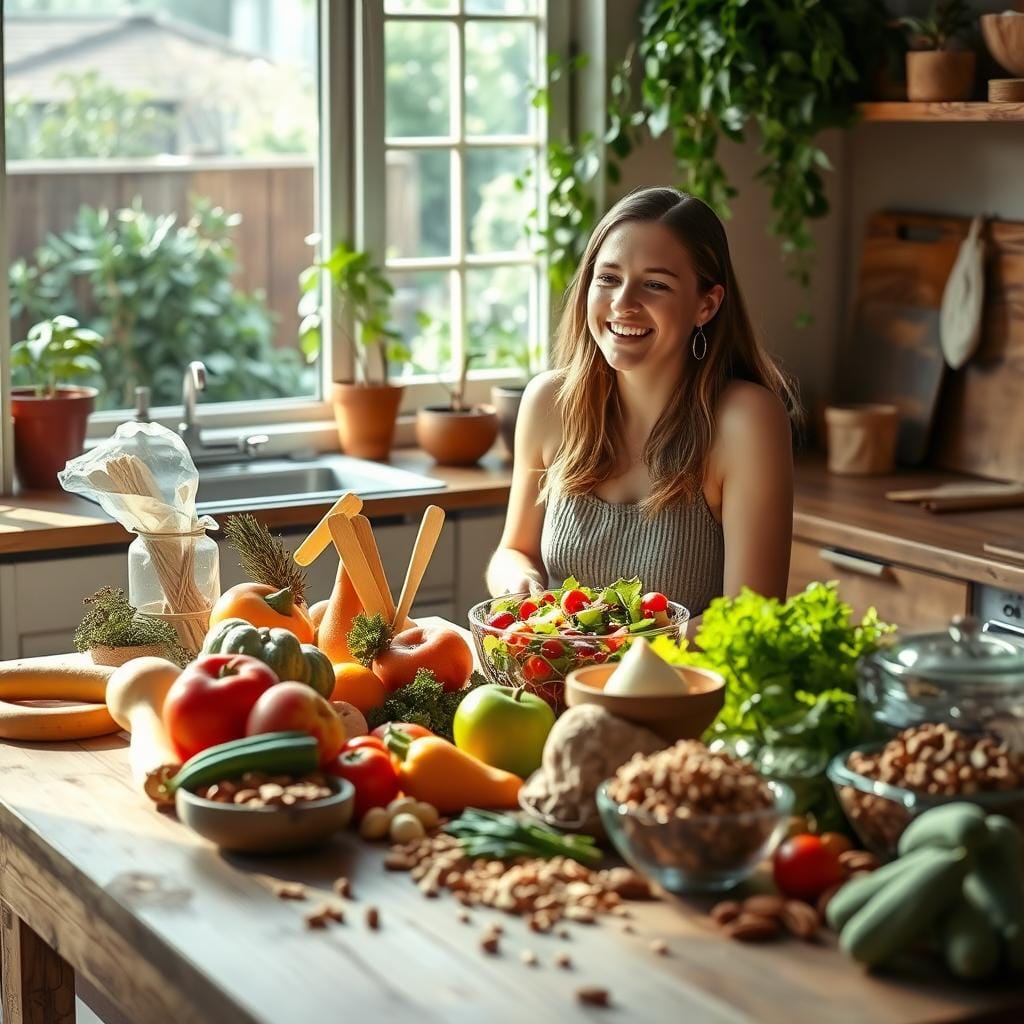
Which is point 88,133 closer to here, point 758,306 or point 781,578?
point 758,306

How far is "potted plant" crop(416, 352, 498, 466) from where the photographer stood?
389 centimetres

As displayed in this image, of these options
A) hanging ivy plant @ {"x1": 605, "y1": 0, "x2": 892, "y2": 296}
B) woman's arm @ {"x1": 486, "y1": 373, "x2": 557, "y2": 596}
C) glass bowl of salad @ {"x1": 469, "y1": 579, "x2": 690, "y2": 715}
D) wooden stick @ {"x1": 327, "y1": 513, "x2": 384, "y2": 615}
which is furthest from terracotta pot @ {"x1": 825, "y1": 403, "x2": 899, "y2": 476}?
wooden stick @ {"x1": 327, "y1": 513, "x2": 384, "y2": 615}

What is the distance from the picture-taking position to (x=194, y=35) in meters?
7.68

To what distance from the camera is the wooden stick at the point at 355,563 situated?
2180 millimetres

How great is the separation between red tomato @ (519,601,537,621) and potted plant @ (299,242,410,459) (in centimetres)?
189

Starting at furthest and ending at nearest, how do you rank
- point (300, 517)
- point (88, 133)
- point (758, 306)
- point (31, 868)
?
1. point (88, 133)
2. point (758, 306)
3. point (300, 517)
4. point (31, 868)

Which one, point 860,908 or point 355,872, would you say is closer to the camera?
point 860,908

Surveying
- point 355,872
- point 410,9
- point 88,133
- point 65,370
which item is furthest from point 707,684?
point 88,133

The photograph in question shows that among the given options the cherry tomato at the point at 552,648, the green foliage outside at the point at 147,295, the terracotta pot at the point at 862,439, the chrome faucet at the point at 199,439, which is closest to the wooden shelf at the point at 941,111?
the terracotta pot at the point at 862,439

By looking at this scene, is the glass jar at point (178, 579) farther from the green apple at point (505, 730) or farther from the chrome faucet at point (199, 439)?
the chrome faucet at point (199, 439)

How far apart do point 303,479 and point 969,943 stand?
2.73 m

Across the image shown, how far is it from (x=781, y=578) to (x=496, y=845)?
1205 millimetres

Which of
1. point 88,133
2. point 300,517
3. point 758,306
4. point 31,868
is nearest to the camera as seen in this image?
point 31,868

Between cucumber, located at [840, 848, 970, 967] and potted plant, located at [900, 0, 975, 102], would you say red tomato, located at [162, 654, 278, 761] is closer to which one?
cucumber, located at [840, 848, 970, 967]
